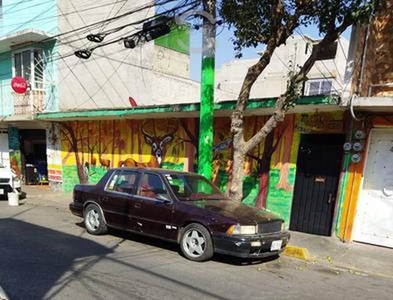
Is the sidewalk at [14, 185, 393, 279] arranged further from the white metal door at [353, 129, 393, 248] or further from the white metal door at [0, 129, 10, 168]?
the white metal door at [0, 129, 10, 168]

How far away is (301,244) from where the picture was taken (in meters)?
8.34

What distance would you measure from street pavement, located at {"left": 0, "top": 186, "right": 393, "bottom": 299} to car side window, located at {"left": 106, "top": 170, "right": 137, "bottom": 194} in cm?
104

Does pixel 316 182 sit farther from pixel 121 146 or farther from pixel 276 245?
pixel 121 146

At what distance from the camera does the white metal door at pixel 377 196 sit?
28.0 feet

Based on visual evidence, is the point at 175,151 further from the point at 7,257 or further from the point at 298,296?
the point at 298,296

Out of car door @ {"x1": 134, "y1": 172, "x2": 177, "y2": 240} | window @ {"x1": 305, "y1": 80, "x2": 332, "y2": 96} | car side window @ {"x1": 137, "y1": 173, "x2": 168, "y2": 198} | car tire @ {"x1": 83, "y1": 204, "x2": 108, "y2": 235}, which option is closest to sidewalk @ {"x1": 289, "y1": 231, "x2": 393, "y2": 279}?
car door @ {"x1": 134, "y1": 172, "x2": 177, "y2": 240}

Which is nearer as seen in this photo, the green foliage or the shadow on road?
the shadow on road

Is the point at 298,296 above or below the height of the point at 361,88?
below

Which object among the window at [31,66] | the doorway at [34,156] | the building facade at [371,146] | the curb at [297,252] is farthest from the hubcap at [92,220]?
the doorway at [34,156]

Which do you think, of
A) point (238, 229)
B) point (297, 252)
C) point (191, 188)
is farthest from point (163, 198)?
point (297, 252)

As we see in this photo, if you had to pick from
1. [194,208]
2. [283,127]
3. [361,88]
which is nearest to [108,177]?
[194,208]

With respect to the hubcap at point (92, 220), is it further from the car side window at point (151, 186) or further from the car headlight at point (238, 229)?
the car headlight at point (238, 229)

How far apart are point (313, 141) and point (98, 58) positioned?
1202cm

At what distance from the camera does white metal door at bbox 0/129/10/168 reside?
18.8 m
